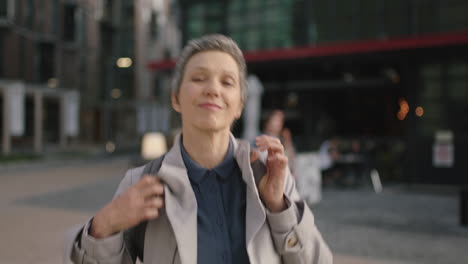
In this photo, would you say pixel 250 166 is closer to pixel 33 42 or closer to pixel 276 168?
pixel 276 168

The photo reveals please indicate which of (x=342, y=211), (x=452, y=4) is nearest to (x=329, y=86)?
(x=452, y=4)

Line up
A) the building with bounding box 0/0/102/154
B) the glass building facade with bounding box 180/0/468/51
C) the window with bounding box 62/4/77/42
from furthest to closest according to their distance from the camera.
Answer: the window with bounding box 62/4/77/42, the building with bounding box 0/0/102/154, the glass building facade with bounding box 180/0/468/51

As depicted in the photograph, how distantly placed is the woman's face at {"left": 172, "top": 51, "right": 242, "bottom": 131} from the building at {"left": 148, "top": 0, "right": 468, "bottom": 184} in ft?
35.0

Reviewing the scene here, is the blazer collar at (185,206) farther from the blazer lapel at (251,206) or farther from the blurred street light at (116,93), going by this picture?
the blurred street light at (116,93)

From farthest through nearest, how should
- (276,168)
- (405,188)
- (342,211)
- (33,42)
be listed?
(33,42), (405,188), (342,211), (276,168)

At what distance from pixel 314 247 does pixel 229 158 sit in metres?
0.39

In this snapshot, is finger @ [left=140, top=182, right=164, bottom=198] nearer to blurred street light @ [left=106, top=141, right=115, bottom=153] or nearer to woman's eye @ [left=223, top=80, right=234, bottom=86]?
woman's eye @ [left=223, top=80, right=234, bottom=86]

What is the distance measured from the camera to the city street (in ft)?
16.3

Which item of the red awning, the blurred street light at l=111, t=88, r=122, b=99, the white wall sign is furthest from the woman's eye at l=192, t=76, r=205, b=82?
the blurred street light at l=111, t=88, r=122, b=99

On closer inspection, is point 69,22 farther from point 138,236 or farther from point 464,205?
point 138,236

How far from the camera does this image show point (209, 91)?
3.73 feet

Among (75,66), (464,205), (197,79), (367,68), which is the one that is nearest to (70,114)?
A: (75,66)

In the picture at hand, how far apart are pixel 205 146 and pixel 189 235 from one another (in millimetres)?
278

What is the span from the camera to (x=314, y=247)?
1.17m
